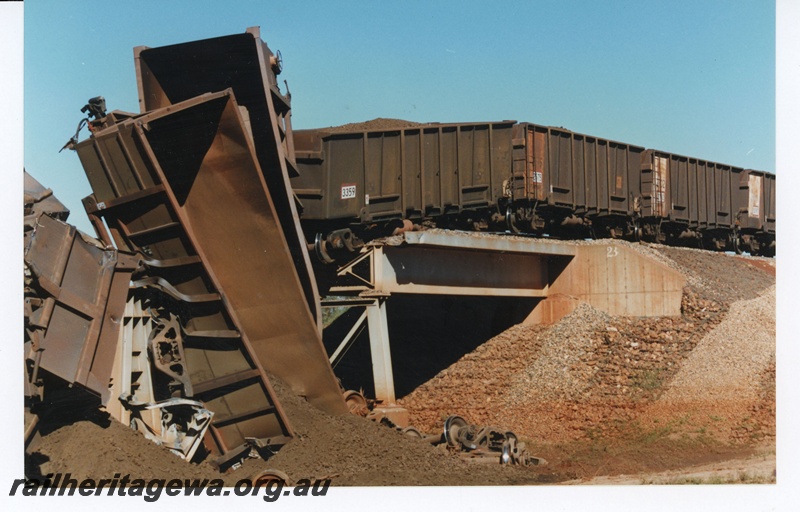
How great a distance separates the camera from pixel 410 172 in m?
20.4

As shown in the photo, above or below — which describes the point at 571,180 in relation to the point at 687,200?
above

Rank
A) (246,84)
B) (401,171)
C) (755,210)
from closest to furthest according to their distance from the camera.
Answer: (246,84) → (401,171) → (755,210)

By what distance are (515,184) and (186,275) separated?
38.2ft

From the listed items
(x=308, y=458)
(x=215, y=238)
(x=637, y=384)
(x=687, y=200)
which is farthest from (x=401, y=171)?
(x=687, y=200)

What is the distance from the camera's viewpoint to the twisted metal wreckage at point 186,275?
10.0m

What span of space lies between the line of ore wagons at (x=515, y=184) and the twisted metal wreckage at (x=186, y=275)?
4.88 metres

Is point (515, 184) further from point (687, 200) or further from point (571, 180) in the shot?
point (687, 200)

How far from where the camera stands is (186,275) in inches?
468

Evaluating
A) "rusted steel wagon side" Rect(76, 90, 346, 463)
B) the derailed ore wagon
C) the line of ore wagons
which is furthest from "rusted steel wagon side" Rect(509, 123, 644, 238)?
"rusted steel wagon side" Rect(76, 90, 346, 463)

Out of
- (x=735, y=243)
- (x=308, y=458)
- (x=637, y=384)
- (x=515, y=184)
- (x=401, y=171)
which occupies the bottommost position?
(x=637, y=384)

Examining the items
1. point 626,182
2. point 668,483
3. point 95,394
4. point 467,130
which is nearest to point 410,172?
point 467,130

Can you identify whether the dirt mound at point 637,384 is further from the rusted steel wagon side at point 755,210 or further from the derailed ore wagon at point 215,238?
the rusted steel wagon side at point 755,210

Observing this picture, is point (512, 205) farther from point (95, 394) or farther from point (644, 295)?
point (95, 394)

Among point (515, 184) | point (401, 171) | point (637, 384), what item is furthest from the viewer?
point (515, 184)
